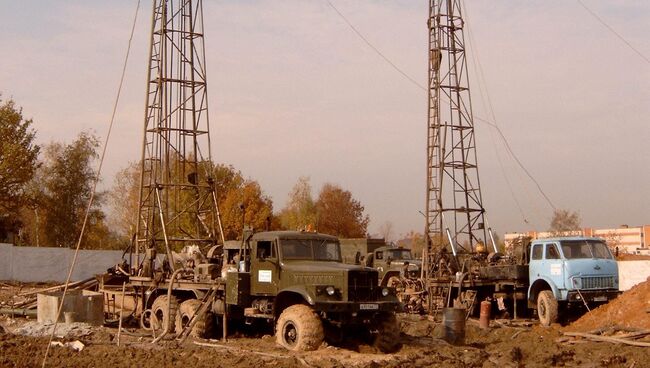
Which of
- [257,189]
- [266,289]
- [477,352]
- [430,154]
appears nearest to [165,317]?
[266,289]

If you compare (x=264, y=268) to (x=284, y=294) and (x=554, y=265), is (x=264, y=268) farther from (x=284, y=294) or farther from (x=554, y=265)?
(x=554, y=265)

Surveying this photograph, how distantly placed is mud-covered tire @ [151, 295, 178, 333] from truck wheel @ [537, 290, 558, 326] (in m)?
9.32

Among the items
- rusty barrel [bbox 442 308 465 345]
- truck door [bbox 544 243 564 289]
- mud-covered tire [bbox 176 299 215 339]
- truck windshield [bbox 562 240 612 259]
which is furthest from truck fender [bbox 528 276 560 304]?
mud-covered tire [bbox 176 299 215 339]

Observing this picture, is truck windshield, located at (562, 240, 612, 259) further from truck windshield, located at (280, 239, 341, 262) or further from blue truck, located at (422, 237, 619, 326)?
truck windshield, located at (280, 239, 341, 262)

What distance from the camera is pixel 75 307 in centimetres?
1912

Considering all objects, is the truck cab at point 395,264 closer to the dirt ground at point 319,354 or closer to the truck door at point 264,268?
the dirt ground at point 319,354

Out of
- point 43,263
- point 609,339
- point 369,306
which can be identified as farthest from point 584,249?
point 43,263

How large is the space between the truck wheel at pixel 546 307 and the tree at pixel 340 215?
46.3 meters

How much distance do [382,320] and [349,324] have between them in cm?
65

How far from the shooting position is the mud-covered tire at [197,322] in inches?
697

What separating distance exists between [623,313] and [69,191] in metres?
46.9

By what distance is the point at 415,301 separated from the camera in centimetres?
2577

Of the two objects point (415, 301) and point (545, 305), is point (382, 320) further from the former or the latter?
point (415, 301)

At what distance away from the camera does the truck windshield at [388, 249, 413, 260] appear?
30094 mm
